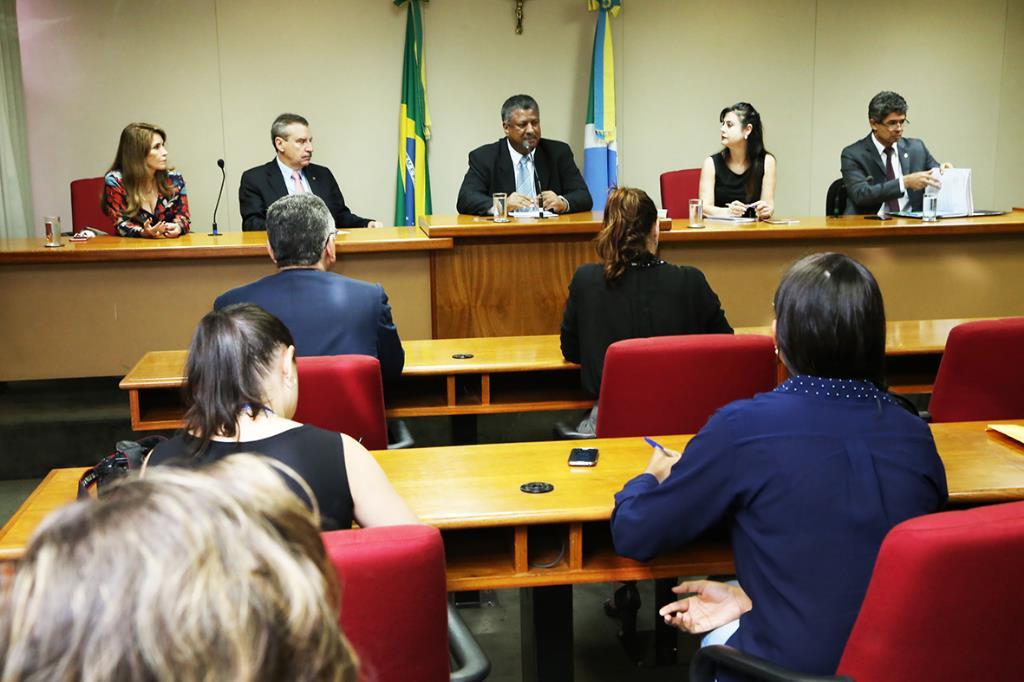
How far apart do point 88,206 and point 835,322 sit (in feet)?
15.8

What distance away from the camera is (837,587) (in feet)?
5.66

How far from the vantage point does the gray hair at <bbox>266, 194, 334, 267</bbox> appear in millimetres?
3197

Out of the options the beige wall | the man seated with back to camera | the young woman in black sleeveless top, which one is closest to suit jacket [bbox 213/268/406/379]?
the man seated with back to camera

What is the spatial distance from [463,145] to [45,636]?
7.17 m

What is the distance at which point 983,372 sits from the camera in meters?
3.01

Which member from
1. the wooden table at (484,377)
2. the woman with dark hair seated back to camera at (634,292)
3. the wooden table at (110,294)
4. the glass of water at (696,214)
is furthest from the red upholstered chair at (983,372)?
the wooden table at (110,294)

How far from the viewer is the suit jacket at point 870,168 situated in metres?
5.80

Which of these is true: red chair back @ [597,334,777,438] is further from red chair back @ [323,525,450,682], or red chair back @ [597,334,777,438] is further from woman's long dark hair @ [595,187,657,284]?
red chair back @ [323,525,450,682]

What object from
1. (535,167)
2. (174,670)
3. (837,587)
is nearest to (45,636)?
(174,670)

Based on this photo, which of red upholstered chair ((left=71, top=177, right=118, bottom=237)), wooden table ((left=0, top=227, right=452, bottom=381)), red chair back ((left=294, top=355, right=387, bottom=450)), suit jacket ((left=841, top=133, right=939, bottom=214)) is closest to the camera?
red chair back ((left=294, top=355, right=387, bottom=450))

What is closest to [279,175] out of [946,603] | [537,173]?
[537,173]

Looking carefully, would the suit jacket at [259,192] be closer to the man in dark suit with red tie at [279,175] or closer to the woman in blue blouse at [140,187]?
the man in dark suit with red tie at [279,175]

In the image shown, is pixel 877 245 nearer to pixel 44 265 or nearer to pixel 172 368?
pixel 172 368

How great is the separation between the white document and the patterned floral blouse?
3789 mm
